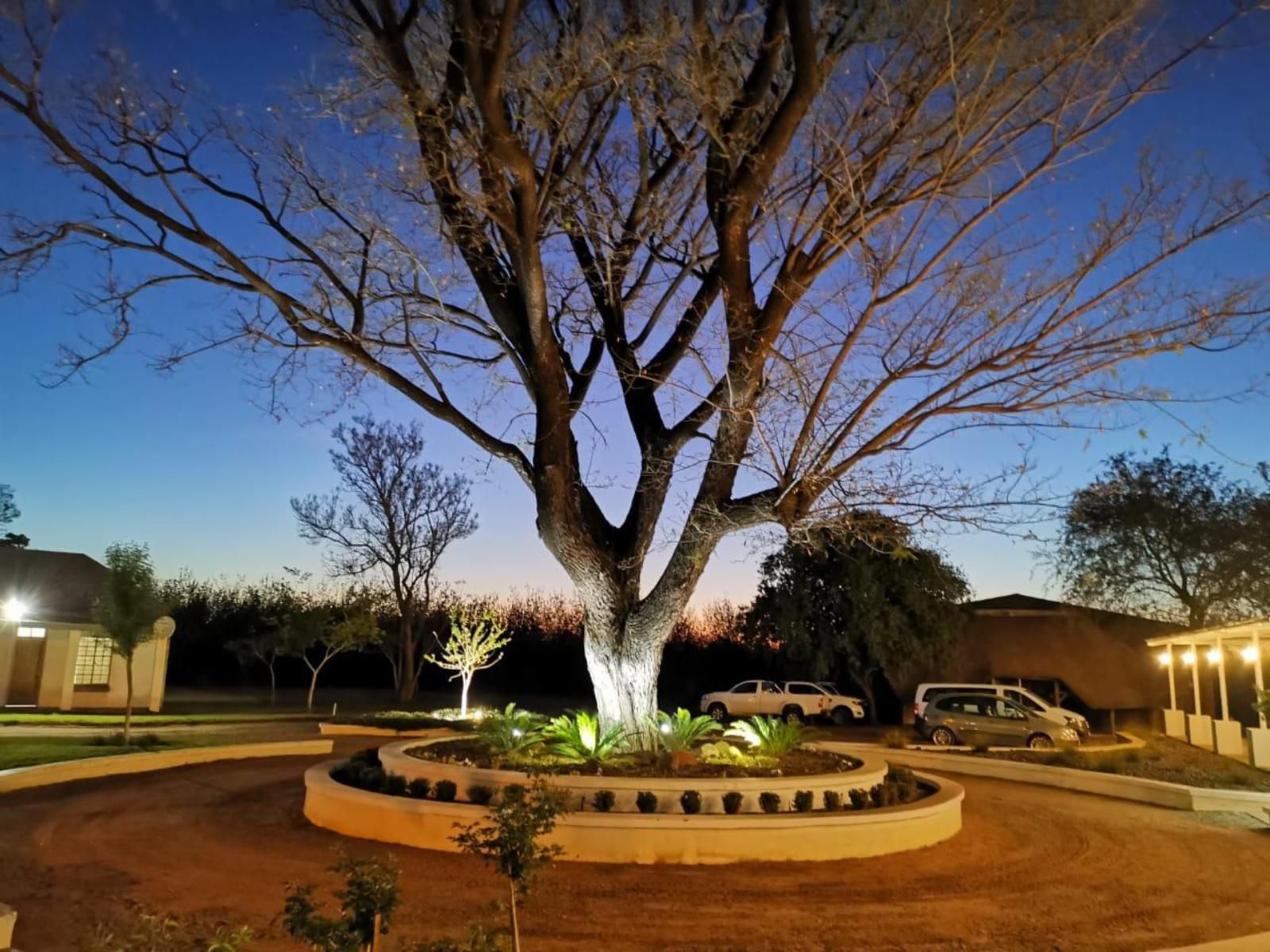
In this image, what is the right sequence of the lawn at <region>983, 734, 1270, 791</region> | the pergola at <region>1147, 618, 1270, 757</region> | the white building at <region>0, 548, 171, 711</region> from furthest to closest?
the white building at <region>0, 548, 171, 711</region> < the pergola at <region>1147, 618, 1270, 757</region> < the lawn at <region>983, 734, 1270, 791</region>

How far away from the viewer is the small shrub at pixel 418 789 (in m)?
9.98

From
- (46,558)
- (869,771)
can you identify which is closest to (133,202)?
(869,771)

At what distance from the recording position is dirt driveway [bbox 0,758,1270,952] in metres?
6.64

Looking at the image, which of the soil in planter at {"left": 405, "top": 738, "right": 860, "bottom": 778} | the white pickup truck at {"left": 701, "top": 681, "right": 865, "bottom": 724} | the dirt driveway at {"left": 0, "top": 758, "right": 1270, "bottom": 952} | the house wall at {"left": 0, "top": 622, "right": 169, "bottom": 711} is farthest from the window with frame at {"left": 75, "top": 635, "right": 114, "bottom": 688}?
the soil in planter at {"left": 405, "top": 738, "right": 860, "bottom": 778}

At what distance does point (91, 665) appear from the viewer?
27734 mm

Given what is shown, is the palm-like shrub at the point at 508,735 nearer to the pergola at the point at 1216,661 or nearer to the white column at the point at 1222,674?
the pergola at the point at 1216,661

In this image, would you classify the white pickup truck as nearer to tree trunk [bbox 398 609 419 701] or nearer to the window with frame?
tree trunk [bbox 398 609 419 701]

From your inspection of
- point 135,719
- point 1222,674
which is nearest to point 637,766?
point 1222,674

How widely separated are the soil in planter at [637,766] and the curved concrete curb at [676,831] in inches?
44.3

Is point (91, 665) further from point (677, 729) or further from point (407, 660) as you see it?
point (677, 729)

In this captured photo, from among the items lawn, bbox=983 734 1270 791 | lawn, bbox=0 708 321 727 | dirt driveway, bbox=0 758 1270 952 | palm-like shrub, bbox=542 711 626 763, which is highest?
palm-like shrub, bbox=542 711 626 763

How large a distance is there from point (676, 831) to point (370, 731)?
14440mm

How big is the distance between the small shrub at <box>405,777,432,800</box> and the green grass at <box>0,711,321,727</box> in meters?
15.0

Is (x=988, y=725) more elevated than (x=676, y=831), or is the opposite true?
(x=988, y=725)
